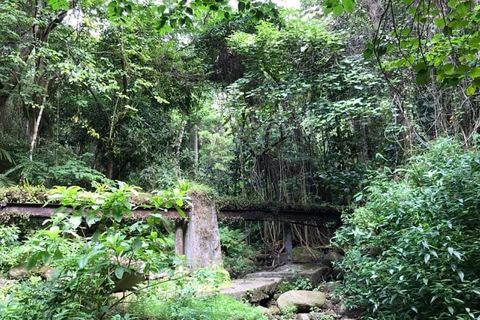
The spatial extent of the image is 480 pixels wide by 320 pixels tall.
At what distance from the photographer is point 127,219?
4.33m

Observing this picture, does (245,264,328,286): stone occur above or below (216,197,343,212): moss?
below

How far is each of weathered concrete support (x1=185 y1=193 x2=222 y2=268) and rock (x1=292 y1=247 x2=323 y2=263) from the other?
2.12m

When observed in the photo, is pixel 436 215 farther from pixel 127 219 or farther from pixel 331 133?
pixel 331 133

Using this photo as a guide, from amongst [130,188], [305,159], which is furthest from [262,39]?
[130,188]

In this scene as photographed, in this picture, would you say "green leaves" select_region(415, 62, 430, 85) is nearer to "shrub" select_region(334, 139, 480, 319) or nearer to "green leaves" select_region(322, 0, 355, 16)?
"green leaves" select_region(322, 0, 355, 16)

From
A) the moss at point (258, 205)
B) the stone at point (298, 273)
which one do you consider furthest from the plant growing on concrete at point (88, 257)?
the stone at point (298, 273)

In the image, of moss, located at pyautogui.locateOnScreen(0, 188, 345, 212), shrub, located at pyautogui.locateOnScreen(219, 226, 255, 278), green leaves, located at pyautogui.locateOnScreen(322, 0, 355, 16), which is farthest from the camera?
shrub, located at pyautogui.locateOnScreen(219, 226, 255, 278)

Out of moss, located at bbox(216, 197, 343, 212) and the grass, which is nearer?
the grass

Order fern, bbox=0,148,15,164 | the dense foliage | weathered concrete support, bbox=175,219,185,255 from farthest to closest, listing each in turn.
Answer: fern, bbox=0,148,15,164, weathered concrete support, bbox=175,219,185,255, the dense foliage

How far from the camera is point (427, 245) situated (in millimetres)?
2562

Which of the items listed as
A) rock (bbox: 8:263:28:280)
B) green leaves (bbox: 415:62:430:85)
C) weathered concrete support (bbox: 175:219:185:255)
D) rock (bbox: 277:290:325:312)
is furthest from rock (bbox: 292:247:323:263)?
green leaves (bbox: 415:62:430:85)

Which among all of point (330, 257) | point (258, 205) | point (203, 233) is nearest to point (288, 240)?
point (330, 257)

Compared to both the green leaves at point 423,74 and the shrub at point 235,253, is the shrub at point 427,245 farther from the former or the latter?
the shrub at point 235,253

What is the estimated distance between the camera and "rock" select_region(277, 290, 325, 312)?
168 inches
